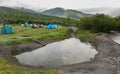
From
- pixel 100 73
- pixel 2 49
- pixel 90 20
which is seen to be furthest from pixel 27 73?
pixel 90 20

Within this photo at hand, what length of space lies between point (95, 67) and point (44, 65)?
11.6 meters

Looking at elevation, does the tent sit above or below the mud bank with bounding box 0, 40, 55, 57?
above

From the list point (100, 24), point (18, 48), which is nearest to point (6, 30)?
point (18, 48)

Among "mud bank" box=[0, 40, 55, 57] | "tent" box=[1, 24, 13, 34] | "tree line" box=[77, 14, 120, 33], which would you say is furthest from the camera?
"tree line" box=[77, 14, 120, 33]

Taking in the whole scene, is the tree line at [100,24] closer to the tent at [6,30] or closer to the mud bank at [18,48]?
the tent at [6,30]

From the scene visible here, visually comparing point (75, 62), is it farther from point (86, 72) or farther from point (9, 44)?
point (9, 44)

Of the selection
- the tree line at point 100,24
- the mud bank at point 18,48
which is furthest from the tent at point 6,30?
the tree line at point 100,24

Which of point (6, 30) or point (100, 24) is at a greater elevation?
point (6, 30)

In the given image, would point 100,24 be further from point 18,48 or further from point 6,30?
point 18,48

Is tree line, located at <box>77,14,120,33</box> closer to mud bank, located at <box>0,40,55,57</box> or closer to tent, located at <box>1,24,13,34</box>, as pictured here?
tent, located at <box>1,24,13,34</box>

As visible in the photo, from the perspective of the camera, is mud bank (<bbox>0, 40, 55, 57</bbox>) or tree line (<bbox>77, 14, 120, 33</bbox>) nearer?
mud bank (<bbox>0, 40, 55, 57</bbox>)

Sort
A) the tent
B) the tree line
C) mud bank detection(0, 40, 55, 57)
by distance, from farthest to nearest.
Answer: the tree line → the tent → mud bank detection(0, 40, 55, 57)

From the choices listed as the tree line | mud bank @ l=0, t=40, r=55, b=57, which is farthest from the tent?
the tree line

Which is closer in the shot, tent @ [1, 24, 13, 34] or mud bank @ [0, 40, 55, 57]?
mud bank @ [0, 40, 55, 57]
